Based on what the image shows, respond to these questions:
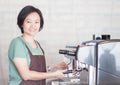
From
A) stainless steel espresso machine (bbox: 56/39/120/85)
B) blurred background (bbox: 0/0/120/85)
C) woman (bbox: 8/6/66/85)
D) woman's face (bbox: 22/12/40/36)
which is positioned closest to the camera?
stainless steel espresso machine (bbox: 56/39/120/85)

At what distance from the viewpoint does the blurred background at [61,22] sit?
2.63 metres

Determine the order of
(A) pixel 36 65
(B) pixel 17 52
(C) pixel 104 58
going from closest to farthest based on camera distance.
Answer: (C) pixel 104 58 < (B) pixel 17 52 < (A) pixel 36 65

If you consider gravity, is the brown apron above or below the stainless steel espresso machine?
below

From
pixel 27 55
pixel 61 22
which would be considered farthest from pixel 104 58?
pixel 61 22

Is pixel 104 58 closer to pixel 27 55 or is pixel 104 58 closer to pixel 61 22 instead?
pixel 27 55

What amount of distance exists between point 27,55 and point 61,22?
1.14m

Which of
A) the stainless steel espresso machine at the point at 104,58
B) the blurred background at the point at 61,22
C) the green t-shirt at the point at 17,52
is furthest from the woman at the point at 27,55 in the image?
the blurred background at the point at 61,22

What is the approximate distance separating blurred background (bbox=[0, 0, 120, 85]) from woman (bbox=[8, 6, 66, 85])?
93 cm

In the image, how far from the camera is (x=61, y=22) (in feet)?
8.86

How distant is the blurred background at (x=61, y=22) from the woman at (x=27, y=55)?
3.04 ft

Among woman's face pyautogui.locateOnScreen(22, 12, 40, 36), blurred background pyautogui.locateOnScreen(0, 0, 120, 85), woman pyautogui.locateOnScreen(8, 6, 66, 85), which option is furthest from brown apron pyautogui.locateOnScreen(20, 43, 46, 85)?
blurred background pyautogui.locateOnScreen(0, 0, 120, 85)

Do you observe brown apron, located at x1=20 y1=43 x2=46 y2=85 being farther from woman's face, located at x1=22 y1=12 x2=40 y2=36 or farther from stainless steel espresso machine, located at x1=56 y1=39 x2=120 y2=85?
stainless steel espresso machine, located at x1=56 y1=39 x2=120 y2=85

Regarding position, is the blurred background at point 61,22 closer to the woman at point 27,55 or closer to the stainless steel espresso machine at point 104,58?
the woman at point 27,55

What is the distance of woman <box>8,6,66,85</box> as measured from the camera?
1.56 meters
